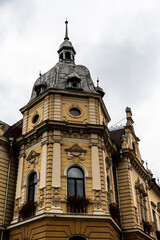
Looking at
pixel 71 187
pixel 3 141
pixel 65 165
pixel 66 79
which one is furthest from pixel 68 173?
pixel 66 79

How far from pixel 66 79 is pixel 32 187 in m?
10.1

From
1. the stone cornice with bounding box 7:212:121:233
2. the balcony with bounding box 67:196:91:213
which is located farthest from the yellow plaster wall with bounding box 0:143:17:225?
the balcony with bounding box 67:196:91:213

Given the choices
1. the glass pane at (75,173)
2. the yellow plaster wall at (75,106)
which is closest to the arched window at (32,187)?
the glass pane at (75,173)

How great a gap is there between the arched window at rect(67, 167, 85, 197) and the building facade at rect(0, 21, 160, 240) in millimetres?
14

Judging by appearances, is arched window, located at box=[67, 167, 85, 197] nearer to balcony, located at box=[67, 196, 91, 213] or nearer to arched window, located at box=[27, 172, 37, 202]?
balcony, located at box=[67, 196, 91, 213]

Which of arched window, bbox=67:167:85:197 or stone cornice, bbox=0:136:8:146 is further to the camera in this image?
stone cornice, bbox=0:136:8:146

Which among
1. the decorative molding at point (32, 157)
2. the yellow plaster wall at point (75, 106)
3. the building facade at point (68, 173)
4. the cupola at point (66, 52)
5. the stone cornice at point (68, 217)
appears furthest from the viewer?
the cupola at point (66, 52)

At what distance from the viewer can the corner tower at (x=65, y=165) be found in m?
20.3

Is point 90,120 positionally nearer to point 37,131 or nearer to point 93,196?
point 37,131

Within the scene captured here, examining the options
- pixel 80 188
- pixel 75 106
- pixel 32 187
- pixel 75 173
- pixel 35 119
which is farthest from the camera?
pixel 35 119

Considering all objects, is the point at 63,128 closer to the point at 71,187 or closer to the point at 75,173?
the point at 75,173

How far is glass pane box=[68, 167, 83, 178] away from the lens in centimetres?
2253

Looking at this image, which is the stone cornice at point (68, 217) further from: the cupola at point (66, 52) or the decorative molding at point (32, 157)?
the cupola at point (66, 52)

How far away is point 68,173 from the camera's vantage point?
22516mm
